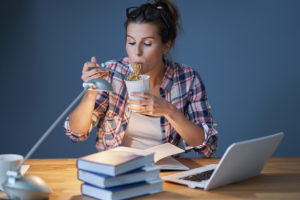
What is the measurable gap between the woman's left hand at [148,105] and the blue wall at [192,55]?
1.58m

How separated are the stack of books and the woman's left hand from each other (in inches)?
12.0

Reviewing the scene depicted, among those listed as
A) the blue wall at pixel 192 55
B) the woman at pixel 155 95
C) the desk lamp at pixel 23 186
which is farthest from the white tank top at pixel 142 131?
the blue wall at pixel 192 55

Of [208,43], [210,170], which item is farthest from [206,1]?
[210,170]

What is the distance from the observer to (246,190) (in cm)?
151

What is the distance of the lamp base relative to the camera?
4.24ft

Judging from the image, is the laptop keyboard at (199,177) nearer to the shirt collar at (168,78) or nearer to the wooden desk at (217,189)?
the wooden desk at (217,189)

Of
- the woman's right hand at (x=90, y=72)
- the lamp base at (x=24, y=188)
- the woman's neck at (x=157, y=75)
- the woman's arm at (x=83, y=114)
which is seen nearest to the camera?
the lamp base at (x=24, y=188)

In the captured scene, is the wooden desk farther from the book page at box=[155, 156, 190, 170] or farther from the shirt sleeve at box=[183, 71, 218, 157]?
the shirt sleeve at box=[183, 71, 218, 157]

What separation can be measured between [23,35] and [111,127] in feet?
5.06

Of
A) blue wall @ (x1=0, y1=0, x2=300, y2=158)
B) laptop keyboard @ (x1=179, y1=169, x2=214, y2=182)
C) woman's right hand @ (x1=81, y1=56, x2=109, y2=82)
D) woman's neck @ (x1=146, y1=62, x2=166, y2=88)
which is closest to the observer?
laptop keyboard @ (x1=179, y1=169, x2=214, y2=182)

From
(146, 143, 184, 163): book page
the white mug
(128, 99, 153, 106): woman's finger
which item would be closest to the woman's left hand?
(128, 99, 153, 106): woman's finger

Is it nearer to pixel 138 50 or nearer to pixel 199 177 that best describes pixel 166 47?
pixel 138 50

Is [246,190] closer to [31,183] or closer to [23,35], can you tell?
[31,183]

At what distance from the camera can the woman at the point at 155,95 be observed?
206 cm
